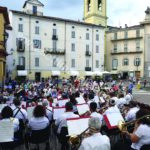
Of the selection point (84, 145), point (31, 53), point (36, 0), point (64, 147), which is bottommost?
point (64, 147)

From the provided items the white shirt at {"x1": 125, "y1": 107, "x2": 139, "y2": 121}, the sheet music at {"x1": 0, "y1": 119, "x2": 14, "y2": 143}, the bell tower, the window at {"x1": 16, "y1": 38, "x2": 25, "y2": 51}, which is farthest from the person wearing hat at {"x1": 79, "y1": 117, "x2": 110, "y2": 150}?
the bell tower

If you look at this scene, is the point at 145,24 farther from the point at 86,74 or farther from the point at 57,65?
the point at 57,65

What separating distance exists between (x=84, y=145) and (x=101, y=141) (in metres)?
0.31

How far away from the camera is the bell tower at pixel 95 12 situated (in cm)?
7862

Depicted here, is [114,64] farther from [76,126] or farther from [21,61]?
[76,126]

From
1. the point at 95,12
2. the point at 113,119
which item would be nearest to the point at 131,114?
the point at 113,119

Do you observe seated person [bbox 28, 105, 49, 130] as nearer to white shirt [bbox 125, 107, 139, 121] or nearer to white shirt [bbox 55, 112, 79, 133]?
white shirt [bbox 55, 112, 79, 133]

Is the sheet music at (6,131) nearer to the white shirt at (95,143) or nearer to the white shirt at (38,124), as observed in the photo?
the white shirt at (38,124)

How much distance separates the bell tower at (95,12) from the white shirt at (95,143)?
74.6 m

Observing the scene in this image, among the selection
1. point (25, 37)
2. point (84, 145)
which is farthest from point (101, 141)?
point (25, 37)

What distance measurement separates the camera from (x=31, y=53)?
6088 cm

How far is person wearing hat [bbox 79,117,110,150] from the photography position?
16.9 feet

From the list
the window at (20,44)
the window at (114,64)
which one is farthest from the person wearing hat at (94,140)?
the window at (114,64)

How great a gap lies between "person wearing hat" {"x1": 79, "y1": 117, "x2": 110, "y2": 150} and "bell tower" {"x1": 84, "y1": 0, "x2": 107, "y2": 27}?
7452 centimetres
